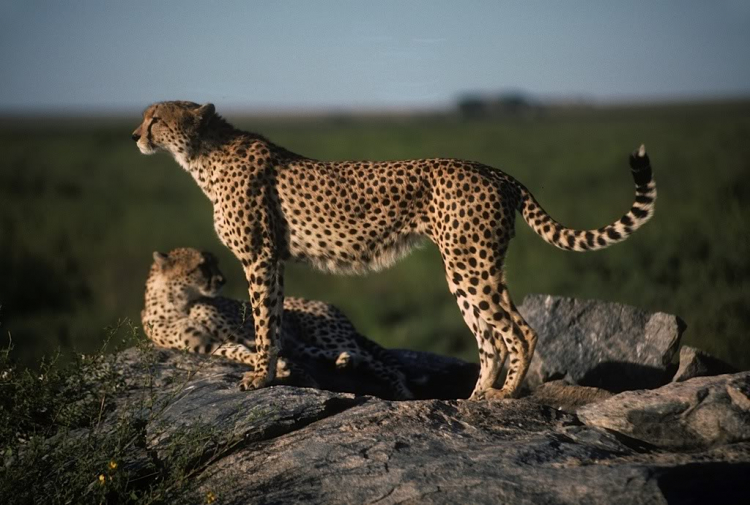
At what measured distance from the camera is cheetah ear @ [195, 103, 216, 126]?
222 inches

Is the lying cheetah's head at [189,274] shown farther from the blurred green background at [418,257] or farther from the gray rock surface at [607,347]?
the gray rock surface at [607,347]

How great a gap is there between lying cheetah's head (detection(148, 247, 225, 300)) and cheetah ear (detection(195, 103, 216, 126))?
111 centimetres

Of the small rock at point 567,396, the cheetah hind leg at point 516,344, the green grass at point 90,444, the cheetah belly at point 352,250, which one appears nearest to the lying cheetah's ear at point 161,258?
the cheetah belly at point 352,250

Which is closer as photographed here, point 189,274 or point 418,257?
point 189,274

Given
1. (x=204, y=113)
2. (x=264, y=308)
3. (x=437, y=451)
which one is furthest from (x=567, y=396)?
(x=204, y=113)

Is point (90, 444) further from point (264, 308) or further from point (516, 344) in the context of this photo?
point (516, 344)

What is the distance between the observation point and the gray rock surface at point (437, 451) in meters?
3.80

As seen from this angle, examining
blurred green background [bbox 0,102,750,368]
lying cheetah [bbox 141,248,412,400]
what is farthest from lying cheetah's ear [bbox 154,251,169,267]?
blurred green background [bbox 0,102,750,368]

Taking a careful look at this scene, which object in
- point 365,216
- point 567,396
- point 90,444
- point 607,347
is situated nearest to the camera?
point 90,444

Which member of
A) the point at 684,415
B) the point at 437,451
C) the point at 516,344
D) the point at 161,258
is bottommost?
the point at 437,451

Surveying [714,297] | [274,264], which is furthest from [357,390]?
[714,297]

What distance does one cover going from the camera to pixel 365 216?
17.5 feet

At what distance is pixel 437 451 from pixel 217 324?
102 inches

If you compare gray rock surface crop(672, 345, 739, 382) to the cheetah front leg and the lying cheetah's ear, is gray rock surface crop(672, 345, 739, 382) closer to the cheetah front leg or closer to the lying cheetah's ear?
the cheetah front leg
